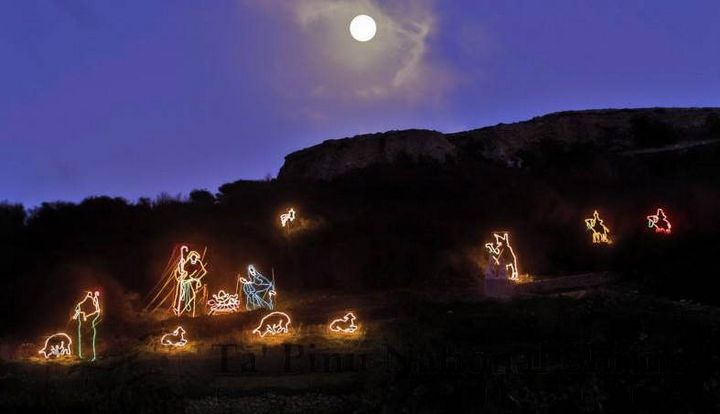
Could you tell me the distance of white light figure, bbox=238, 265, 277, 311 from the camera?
24719mm

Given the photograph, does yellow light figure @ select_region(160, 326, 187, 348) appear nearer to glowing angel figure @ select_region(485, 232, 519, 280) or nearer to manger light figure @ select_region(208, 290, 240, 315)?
manger light figure @ select_region(208, 290, 240, 315)

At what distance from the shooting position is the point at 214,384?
15117mm

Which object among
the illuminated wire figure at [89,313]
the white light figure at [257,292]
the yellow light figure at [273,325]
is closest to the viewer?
the illuminated wire figure at [89,313]

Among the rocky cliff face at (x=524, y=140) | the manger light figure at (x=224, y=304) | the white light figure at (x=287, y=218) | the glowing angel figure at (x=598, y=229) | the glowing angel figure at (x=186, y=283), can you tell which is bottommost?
the manger light figure at (x=224, y=304)

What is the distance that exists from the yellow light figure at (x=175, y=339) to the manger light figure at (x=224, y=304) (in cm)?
381

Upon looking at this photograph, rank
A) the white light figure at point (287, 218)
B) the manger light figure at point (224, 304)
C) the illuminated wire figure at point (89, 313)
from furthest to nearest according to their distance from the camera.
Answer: the white light figure at point (287, 218), the manger light figure at point (224, 304), the illuminated wire figure at point (89, 313)

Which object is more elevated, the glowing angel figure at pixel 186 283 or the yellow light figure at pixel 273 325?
the glowing angel figure at pixel 186 283

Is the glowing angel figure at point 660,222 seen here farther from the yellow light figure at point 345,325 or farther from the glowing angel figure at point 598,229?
the yellow light figure at point 345,325

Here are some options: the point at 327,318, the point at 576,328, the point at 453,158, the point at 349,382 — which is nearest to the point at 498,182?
the point at 453,158

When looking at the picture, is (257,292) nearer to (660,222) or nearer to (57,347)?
(57,347)

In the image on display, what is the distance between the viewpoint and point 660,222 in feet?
100

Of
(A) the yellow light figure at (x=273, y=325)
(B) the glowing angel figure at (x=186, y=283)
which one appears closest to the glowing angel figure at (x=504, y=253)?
(A) the yellow light figure at (x=273, y=325)

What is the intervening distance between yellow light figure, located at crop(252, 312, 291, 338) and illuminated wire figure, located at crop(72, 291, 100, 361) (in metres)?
4.38

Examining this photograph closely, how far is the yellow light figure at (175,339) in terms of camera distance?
64.2 feet
